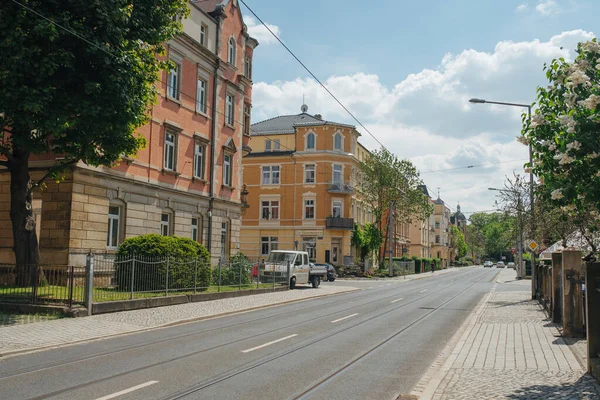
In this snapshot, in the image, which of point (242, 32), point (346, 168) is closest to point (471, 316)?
point (242, 32)

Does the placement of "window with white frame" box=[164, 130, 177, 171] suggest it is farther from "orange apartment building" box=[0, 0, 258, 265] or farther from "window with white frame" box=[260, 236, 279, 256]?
"window with white frame" box=[260, 236, 279, 256]

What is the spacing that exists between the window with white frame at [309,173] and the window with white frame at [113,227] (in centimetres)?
3377

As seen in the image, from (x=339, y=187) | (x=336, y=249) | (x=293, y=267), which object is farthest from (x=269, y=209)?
(x=293, y=267)

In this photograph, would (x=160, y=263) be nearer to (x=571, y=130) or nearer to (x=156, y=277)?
A: (x=156, y=277)

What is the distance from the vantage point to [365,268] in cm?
5869

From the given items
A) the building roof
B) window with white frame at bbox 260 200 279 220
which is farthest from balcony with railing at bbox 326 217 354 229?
the building roof

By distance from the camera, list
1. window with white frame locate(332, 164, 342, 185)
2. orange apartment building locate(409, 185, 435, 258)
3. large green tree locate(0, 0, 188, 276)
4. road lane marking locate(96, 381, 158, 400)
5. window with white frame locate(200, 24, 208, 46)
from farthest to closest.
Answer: orange apartment building locate(409, 185, 435, 258) < window with white frame locate(332, 164, 342, 185) < window with white frame locate(200, 24, 208, 46) < large green tree locate(0, 0, 188, 276) < road lane marking locate(96, 381, 158, 400)

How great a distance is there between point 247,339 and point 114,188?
46.8 ft

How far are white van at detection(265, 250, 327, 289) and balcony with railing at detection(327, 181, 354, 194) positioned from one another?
79.1ft

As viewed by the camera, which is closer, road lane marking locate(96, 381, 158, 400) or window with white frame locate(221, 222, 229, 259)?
road lane marking locate(96, 381, 158, 400)

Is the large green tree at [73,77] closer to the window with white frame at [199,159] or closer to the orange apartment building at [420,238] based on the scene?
the window with white frame at [199,159]

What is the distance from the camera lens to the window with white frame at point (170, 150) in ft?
93.2

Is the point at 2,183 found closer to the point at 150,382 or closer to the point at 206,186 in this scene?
the point at 206,186

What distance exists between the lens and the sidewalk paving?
23.8 ft
